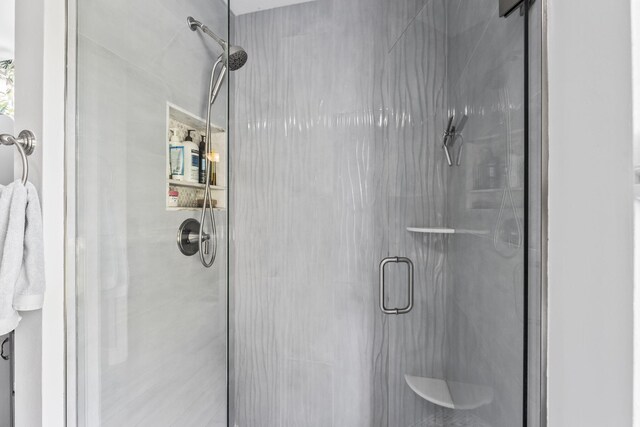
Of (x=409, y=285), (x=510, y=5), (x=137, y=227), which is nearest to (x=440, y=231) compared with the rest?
(x=409, y=285)

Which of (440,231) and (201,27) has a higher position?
(201,27)

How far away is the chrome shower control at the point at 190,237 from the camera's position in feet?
3.18

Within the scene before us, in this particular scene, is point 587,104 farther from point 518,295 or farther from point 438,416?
point 438,416

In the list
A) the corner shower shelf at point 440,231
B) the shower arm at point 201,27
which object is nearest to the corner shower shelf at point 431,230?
the corner shower shelf at point 440,231

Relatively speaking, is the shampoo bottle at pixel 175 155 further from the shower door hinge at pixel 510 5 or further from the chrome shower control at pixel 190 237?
the shower door hinge at pixel 510 5

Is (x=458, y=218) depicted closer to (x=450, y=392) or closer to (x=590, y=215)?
(x=590, y=215)

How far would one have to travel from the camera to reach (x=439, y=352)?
981mm

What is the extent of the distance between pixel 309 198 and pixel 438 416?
947 mm

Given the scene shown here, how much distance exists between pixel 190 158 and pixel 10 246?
1.50 ft

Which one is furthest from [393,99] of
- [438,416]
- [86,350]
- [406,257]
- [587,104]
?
[86,350]

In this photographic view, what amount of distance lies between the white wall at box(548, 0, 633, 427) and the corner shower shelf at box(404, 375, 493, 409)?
0.75 ft

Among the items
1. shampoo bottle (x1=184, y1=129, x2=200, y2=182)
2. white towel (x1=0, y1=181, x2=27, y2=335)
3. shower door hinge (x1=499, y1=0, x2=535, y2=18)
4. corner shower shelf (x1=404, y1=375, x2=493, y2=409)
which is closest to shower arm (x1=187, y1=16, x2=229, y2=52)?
shampoo bottle (x1=184, y1=129, x2=200, y2=182)

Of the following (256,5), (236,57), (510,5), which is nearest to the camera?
(510,5)

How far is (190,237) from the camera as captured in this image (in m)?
0.98
